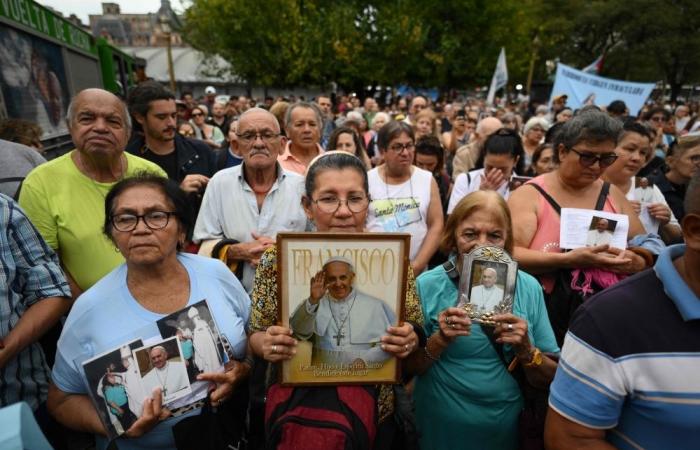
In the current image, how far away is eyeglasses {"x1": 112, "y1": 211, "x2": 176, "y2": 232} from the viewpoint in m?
1.89

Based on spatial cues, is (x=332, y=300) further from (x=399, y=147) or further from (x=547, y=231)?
(x=399, y=147)

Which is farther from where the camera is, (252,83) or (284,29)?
(252,83)

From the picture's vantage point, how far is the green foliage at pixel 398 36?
23.5 m

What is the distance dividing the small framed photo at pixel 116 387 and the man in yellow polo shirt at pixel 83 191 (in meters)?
0.91

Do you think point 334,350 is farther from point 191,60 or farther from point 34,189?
point 191,60

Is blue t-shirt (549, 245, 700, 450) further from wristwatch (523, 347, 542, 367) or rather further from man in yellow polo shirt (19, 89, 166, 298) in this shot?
man in yellow polo shirt (19, 89, 166, 298)

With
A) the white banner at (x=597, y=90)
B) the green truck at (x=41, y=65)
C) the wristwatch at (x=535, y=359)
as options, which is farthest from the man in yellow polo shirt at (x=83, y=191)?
the white banner at (x=597, y=90)

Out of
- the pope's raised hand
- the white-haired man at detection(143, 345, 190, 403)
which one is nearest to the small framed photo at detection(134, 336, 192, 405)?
the white-haired man at detection(143, 345, 190, 403)

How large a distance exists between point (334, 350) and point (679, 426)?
111 centimetres

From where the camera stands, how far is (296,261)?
1655mm

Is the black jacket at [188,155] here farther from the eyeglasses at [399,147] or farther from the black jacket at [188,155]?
the eyeglasses at [399,147]

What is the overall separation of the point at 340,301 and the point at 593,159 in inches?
70.7

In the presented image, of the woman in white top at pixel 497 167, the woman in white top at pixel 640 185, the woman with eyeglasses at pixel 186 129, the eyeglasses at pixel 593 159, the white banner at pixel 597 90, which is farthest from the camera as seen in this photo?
the white banner at pixel 597 90

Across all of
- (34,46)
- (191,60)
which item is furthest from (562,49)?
(34,46)
